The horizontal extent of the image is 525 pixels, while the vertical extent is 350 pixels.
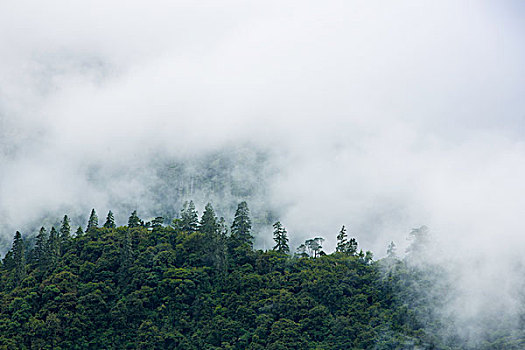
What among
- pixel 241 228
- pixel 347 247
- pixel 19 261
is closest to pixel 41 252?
pixel 19 261

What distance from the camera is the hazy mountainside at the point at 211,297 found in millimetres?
85125

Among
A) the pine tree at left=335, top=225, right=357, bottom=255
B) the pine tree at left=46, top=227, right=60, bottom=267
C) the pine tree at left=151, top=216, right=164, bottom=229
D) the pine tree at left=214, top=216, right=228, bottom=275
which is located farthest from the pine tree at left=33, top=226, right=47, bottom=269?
the pine tree at left=335, top=225, right=357, bottom=255

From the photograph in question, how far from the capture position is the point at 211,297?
9244 centimetres

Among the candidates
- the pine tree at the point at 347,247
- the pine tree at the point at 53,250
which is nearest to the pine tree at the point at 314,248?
the pine tree at the point at 347,247

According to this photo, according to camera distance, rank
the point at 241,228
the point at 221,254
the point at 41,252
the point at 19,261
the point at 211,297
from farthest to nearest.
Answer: the point at 241,228 → the point at 19,261 → the point at 41,252 → the point at 221,254 → the point at 211,297

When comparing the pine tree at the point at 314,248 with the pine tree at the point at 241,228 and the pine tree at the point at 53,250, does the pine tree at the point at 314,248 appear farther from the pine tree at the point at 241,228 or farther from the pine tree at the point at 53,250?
the pine tree at the point at 53,250

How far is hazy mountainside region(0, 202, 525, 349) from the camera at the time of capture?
85.1 meters

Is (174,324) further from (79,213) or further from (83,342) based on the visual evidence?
(79,213)

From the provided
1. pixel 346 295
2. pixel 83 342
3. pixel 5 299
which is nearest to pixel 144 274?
pixel 83 342

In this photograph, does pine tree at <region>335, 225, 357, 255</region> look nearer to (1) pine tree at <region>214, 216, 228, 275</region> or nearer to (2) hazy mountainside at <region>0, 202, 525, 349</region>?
(2) hazy mountainside at <region>0, 202, 525, 349</region>

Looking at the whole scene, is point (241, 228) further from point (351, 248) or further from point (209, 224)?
point (351, 248)

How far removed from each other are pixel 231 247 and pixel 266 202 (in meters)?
59.9

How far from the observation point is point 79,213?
168250 millimetres

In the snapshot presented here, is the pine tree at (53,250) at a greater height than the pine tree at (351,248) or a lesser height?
lesser
